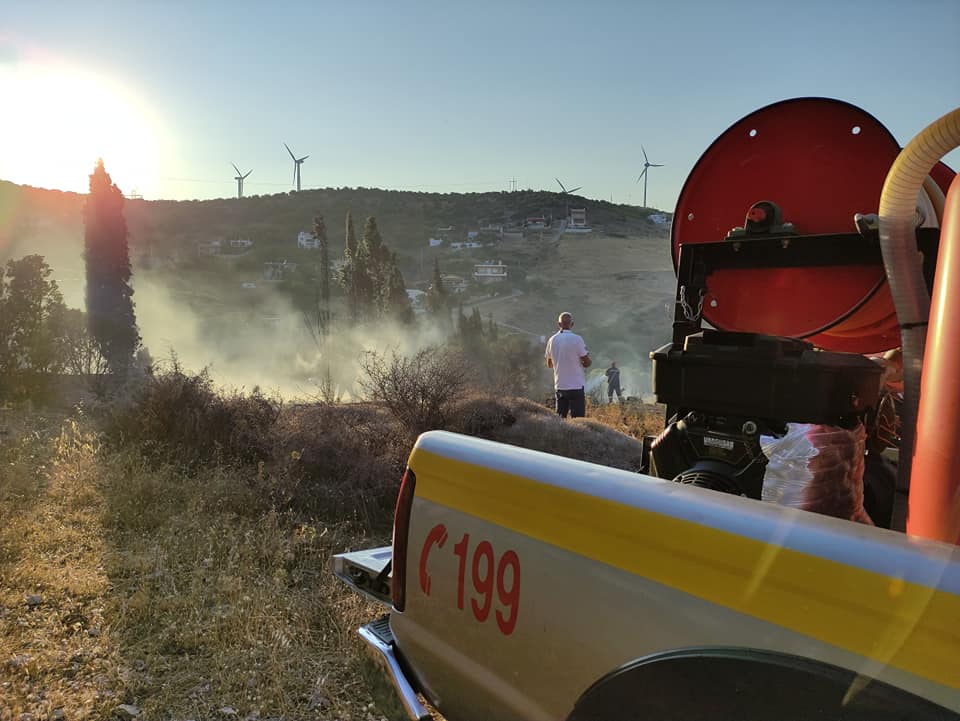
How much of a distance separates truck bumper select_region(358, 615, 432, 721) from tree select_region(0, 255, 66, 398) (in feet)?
41.5

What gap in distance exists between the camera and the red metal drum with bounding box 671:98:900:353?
2344 mm

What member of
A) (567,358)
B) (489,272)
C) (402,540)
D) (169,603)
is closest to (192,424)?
(169,603)

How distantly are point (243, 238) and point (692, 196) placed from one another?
86.2 meters

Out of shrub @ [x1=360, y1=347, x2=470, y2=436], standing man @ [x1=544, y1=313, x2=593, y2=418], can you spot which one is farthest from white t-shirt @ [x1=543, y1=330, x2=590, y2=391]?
shrub @ [x1=360, y1=347, x2=470, y2=436]

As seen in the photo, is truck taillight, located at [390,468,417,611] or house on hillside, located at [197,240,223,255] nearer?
truck taillight, located at [390,468,417,611]

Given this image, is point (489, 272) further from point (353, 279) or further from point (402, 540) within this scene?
point (402, 540)

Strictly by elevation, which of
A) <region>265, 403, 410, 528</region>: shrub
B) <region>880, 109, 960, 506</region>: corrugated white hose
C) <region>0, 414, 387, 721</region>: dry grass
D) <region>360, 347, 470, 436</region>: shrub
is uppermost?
<region>880, 109, 960, 506</region>: corrugated white hose

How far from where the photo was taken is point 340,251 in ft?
273

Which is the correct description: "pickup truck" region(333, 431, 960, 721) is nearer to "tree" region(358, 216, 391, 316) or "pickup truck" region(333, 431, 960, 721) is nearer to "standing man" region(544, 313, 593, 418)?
"standing man" region(544, 313, 593, 418)

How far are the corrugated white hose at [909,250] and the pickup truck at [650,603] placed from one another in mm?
529

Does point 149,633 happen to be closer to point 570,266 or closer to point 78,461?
point 78,461

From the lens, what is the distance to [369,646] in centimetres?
206

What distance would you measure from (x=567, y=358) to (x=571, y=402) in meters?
0.73

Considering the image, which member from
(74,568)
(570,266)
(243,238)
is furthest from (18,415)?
(243,238)
